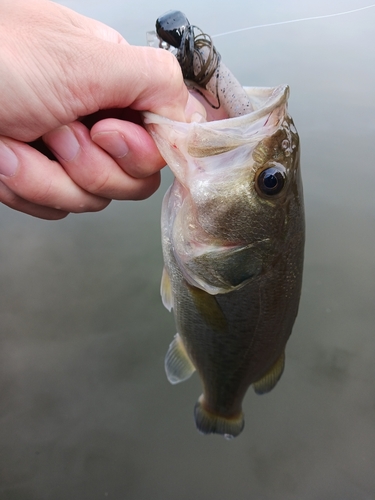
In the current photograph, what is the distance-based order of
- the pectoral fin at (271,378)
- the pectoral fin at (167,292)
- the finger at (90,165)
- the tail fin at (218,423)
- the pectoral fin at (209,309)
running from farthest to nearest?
1. the tail fin at (218,423)
2. the pectoral fin at (271,378)
3. the pectoral fin at (167,292)
4. the pectoral fin at (209,309)
5. the finger at (90,165)

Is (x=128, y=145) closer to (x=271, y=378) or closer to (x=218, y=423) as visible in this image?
(x=271, y=378)

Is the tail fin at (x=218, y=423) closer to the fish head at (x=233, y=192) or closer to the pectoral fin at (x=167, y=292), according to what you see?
the pectoral fin at (x=167, y=292)

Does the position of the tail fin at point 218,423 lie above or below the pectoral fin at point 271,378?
below

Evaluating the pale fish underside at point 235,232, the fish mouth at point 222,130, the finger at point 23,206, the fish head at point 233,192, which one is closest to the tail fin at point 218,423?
the pale fish underside at point 235,232

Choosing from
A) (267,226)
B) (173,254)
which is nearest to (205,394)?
(173,254)

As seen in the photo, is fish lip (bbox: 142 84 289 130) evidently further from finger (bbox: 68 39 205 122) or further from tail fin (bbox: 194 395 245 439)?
tail fin (bbox: 194 395 245 439)

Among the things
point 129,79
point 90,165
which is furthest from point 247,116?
point 90,165
